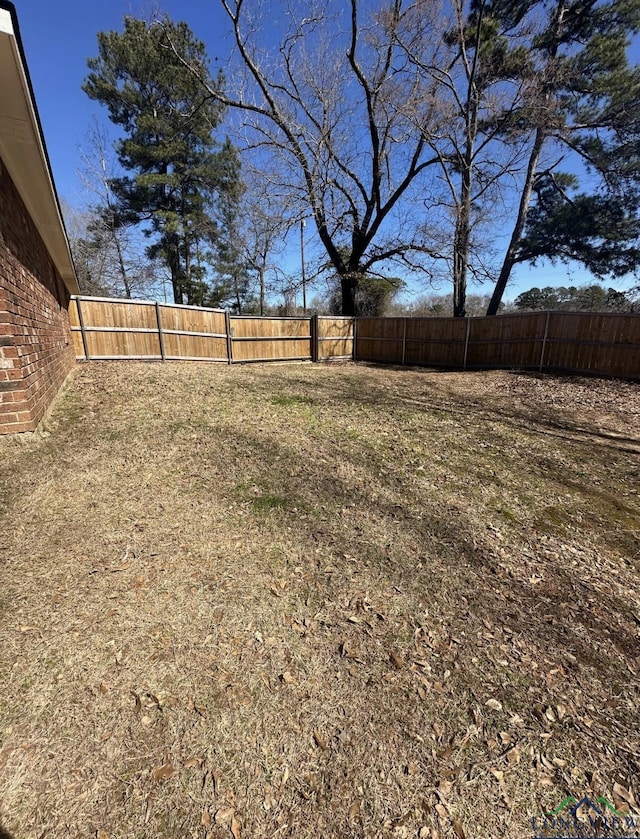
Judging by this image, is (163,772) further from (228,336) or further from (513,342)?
(513,342)

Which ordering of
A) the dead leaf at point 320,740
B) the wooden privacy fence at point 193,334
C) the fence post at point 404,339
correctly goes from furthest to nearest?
the fence post at point 404,339
the wooden privacy fence at point 193,334
the dead leaf at point 320,740

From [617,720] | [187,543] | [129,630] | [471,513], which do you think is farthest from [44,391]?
[617,720]

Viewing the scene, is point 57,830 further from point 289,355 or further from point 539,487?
point 289,355

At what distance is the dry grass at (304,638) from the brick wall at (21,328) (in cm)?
35

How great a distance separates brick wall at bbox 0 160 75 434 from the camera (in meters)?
3.11

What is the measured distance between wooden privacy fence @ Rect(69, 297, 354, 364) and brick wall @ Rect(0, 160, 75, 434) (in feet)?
11.9

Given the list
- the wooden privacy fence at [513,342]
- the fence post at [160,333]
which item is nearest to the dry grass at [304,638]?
the fence post at [160,333]

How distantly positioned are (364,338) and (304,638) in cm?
1333

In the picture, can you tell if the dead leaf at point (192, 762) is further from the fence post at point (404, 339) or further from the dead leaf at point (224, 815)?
the fence post at point (404, 339)

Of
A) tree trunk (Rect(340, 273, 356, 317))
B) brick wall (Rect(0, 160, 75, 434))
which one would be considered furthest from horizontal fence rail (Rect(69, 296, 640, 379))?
brick wall (Rect(0, 160, 75, 434))

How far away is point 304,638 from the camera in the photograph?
6.40ft

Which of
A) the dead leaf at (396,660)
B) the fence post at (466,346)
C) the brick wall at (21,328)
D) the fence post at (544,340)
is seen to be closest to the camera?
the dead leaf at (396,660)

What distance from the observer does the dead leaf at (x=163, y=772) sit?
134 centimetres

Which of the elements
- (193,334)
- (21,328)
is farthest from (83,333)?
(21,328)
